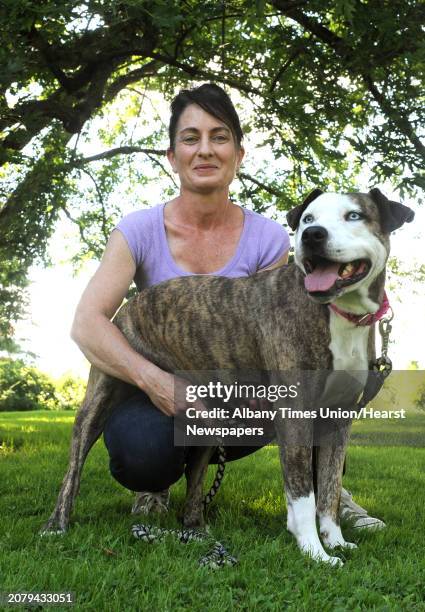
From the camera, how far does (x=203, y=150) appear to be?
394 cm

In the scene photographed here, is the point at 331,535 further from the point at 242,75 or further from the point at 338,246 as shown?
the point at 242,75

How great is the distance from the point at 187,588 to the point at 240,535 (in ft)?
2.93

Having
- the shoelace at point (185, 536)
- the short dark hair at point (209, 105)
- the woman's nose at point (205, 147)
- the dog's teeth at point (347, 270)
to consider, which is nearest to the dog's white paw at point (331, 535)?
the shoelace at point (185, 536)

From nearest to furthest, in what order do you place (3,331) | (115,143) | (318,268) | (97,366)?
(318,268) → (97,366) → (115,143) → (3,331)

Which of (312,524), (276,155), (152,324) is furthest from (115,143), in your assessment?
(312,524)

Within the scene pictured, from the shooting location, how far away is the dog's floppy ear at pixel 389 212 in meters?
3.27

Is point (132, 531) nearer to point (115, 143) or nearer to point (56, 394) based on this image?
point (115, 143)

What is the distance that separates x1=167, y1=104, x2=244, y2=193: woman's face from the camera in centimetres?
397

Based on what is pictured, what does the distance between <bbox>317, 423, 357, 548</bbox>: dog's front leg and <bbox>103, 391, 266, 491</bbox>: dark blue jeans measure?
0.76 meters

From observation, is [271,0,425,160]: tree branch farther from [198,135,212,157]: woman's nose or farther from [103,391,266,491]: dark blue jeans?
[103,391,266,491]: dark blue jeans

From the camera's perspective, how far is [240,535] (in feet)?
11.6

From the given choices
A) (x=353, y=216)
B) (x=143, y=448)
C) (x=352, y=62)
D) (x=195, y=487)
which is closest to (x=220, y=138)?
(x=353, y=216)

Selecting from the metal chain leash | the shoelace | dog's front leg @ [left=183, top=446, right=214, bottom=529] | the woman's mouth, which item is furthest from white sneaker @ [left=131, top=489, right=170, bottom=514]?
the woman's mouth

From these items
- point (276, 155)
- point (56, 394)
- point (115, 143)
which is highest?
point (115, 143)
